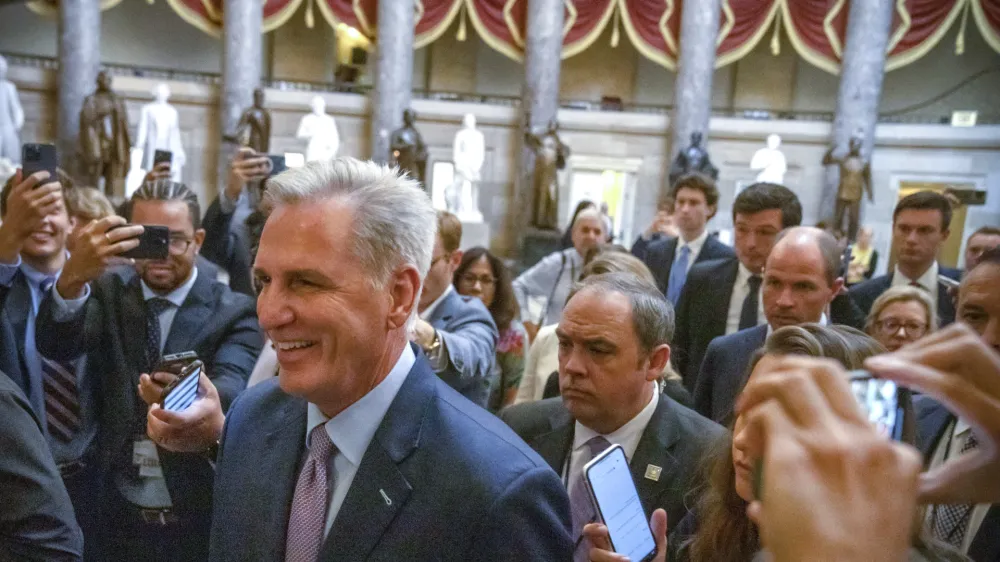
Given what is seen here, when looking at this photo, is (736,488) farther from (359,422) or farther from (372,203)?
(372,203)

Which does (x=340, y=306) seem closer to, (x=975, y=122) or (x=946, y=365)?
(x=946, y=365)

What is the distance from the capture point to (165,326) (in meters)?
2.56

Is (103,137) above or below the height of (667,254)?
above

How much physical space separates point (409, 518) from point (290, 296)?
0.41 metres

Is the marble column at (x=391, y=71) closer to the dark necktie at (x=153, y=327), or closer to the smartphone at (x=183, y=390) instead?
the dark necktie at (x=153, y=327)

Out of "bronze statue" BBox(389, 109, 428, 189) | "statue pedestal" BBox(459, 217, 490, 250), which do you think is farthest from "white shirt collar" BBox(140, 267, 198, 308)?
"bronze statue" BBox(389, 109, 428, 189)

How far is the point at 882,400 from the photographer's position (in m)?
0.86

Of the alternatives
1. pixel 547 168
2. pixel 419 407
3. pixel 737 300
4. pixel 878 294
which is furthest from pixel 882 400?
pixel 547 168

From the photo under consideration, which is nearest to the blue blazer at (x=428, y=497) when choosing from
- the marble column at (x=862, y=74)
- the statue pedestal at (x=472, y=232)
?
the statue pedestal at (x=472, y=232)

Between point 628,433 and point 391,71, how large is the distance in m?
14.4

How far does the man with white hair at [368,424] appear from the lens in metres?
1.31

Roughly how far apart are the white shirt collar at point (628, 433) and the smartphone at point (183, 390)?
0.95m

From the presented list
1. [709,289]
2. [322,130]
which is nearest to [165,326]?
[709,289]

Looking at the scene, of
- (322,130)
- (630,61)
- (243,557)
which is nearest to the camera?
(243,557)
